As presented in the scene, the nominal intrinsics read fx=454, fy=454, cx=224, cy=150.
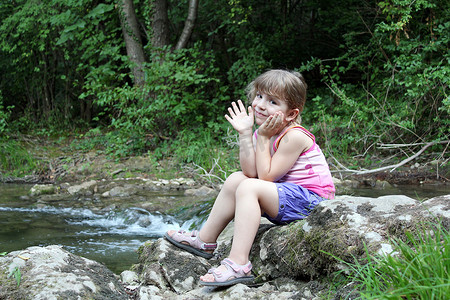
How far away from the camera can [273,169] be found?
275cm

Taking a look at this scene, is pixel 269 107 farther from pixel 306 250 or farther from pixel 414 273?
pixel 414 273

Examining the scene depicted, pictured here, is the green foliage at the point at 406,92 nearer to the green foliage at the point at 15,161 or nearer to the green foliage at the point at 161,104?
the green foliage at the point at 161,104

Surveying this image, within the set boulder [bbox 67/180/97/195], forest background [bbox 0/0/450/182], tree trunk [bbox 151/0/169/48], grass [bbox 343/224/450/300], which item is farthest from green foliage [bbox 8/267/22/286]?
tree trunk [bbox 151/0/169/48]

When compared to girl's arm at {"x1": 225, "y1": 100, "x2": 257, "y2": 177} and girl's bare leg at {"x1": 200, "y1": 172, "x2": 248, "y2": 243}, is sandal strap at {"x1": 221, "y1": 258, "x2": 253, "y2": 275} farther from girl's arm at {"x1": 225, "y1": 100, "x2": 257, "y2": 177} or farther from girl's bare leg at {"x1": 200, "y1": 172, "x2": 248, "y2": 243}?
girl's arm at {"x1": 225, "y1": 100, "x2": 257, "y2": 177}

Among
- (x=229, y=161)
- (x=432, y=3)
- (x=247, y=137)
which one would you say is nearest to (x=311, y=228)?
(x=247, y=137)

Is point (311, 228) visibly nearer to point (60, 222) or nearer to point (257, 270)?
point (257, 270)

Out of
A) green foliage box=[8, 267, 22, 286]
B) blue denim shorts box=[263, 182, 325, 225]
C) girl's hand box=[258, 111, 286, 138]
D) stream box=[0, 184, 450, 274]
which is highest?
girl's hand box=[258, 111, 286, 138]

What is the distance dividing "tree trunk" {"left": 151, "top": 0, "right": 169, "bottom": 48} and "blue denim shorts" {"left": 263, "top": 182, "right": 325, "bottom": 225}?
21.2 feet

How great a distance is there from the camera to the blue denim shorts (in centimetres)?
266

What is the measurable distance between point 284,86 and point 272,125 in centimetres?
26

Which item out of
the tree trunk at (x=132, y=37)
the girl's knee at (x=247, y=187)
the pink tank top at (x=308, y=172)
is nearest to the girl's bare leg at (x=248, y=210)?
the girl's knee at (x=247, y=187)

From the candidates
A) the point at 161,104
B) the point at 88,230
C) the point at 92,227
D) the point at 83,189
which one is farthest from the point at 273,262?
the point at 161,104

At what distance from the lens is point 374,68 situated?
813cm

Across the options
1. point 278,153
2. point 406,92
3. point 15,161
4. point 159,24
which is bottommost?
A: point 406,92
